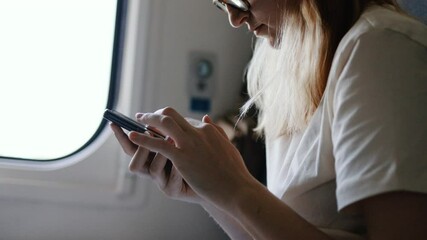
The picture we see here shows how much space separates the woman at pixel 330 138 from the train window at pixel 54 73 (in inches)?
18.0

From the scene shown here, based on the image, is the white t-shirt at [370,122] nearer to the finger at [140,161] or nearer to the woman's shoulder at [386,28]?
the woman's shoulder at [386,28]

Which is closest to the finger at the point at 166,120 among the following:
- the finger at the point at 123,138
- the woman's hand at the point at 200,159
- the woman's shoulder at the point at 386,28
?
the woman's hand at the point at 200,159

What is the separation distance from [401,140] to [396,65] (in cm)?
9

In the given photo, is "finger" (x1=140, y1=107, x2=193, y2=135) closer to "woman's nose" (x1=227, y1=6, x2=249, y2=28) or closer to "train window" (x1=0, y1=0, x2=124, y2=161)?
"woman's nose" (x1=227, y1=6, x2=249, y2=28)

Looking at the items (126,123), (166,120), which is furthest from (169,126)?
(126,123)

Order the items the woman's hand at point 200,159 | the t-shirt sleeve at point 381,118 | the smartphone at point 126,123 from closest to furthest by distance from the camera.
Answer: the t-shirt sleeve at point 381,118
the woman's hand at point 200,159
the smartphone at point 126,123

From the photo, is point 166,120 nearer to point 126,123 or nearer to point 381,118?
point 126,123

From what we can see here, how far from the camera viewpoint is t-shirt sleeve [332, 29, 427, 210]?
544mm

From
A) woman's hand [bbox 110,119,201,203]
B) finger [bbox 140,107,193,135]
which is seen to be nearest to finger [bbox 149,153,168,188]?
woman's hand [bbox 110,119,201,203]

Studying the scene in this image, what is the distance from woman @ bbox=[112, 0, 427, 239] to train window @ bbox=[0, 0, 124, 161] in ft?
1.50

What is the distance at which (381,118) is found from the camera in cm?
56

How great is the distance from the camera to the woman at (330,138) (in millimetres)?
549

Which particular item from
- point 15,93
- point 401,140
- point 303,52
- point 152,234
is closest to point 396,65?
point 401,140

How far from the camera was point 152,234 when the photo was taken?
1.23 m
